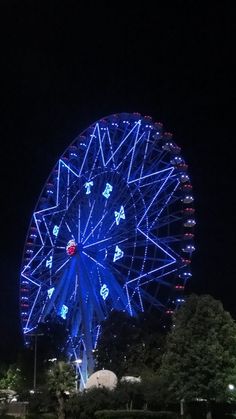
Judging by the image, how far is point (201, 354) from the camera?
3950 centimetres

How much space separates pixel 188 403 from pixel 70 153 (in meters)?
27.4

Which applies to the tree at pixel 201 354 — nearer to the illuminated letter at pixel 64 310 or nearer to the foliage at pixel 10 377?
the illuminated letter at pixel 64 310

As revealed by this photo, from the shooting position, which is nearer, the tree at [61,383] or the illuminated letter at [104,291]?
the tree at [61,383]

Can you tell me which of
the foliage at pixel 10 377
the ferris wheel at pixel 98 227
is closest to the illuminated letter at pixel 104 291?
the ferris wheel at pixel 98 227

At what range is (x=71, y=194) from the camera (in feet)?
193

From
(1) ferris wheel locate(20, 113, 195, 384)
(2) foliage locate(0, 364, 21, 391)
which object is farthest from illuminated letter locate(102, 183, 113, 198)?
(2) foliage locate(0, 364, 21, 391)

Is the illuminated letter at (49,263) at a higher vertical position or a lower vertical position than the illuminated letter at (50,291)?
higher

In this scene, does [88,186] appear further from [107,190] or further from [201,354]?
[201,354]

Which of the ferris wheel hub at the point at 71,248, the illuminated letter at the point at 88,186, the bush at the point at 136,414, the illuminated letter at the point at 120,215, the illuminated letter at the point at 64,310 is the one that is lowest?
the bush at the point at 136,414


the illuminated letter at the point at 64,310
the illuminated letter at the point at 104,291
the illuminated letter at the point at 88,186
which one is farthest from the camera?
the illuminated letter at the point at 64,310

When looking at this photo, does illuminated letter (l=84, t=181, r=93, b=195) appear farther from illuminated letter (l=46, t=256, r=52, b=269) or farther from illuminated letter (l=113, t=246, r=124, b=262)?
illuminated letter (l=46, t=256, r=52, b=269)

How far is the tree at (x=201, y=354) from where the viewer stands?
128 ft

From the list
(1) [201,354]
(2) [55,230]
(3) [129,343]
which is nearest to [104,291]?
(2) [55,230]

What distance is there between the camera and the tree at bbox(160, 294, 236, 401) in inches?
1535
